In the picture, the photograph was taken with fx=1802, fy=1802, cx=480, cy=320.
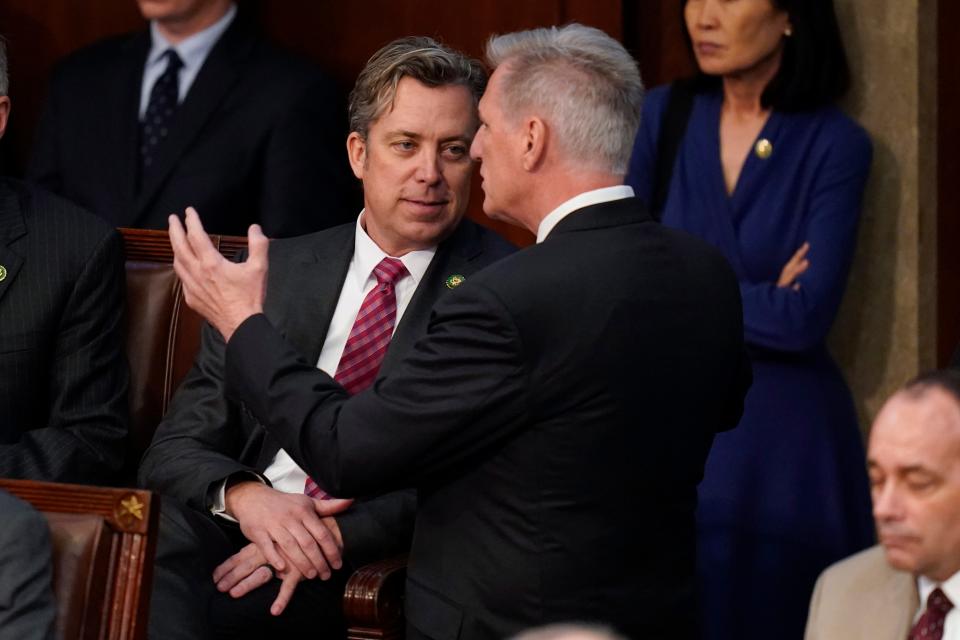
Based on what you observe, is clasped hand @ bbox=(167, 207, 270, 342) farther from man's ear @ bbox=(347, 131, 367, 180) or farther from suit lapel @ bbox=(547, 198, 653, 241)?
man's ear @ bbox=(347, 131, 367, 180)

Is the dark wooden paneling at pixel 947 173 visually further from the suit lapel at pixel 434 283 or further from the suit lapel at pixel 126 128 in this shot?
the suit lapel at pixel 126 128

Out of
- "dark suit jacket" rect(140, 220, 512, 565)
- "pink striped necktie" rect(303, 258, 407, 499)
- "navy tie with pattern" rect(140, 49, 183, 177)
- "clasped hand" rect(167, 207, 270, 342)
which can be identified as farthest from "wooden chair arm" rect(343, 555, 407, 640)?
"navy tie with pattern" rect(140, 49, 183, 177)

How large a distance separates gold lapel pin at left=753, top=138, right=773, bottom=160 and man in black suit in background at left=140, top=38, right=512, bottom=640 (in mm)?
676

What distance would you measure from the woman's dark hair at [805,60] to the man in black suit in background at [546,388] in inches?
43.9

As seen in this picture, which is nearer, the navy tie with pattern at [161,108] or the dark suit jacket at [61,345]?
the dark suit jacket at [61,345]

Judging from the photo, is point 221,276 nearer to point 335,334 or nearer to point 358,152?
point 335,334

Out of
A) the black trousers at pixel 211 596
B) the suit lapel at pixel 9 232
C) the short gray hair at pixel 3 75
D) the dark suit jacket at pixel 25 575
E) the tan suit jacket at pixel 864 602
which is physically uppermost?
the short gray hair at pixel 3 75

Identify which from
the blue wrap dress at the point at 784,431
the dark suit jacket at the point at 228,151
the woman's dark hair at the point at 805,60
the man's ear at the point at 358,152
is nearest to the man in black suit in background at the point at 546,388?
the man's ear at the point at 358,152

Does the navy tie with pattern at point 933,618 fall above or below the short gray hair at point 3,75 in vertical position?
below

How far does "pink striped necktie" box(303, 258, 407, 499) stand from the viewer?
10.5 ft

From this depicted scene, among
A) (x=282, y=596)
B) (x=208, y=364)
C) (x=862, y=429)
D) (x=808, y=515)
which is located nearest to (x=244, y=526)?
(x=282, y=596)

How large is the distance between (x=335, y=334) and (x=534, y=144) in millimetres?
774

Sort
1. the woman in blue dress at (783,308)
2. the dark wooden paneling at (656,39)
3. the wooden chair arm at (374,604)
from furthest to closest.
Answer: the dark wooden paneling at (656,39) → the woman in blue dress at (783,308) → the wooden chair arm at (374,604)

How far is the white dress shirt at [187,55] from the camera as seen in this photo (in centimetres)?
439
